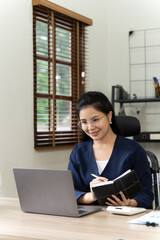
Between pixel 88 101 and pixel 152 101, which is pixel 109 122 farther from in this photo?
A: pixel 152 101

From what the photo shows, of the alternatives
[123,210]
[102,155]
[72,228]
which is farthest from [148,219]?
[102,155]

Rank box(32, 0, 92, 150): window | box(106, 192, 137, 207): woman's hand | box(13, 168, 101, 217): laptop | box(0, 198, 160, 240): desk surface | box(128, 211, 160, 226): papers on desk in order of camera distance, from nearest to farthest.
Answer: box(0, 198, 160, 240): desk surface
box(128, 211, 160, 226): papers on desk
box(13, 168, 101, 217): laptop
box(106, 192, 137, 207): woman's hand
box(32, 0, 92, 150): window

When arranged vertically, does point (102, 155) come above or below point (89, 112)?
below

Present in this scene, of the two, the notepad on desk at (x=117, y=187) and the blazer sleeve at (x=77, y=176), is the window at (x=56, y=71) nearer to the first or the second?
the blazer sleeve at (x=77, y=176)

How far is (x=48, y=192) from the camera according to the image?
69.7 inches

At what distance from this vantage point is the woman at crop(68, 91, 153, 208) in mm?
2086

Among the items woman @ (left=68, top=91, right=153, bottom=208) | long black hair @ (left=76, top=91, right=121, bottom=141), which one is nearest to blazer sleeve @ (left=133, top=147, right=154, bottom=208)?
woman @ (left=68, top=91, right=153, bottom=208)

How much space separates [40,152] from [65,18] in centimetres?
139

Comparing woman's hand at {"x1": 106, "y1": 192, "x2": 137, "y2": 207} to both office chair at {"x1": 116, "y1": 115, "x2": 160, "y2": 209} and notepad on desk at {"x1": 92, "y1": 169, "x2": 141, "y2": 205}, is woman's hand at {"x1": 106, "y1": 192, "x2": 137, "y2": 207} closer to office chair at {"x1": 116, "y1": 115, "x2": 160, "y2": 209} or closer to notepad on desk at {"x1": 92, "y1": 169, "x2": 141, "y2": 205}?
notepad on desk at {"x1": 92, "y1": 169, "x2": 141, "y2": 205}

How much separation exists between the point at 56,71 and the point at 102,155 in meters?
2.03

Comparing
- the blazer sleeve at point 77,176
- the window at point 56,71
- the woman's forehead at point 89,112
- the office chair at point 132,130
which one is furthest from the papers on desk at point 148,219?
the window at point 56,71

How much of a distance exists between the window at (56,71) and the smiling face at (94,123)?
157 cm

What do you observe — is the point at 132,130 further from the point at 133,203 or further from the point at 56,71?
the point at 56,71

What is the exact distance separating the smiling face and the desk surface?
0.45 meters
